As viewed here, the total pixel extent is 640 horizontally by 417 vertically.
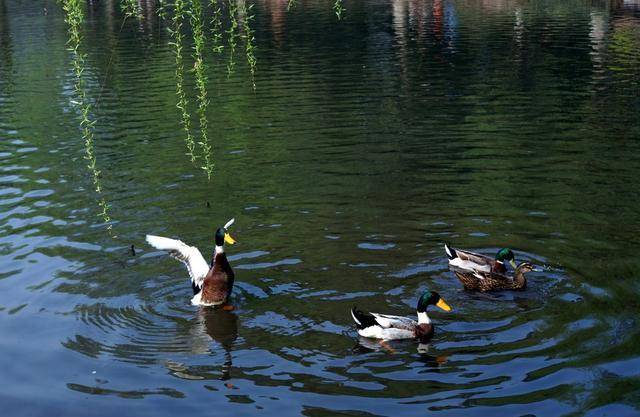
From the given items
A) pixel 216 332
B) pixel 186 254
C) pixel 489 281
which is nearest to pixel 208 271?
pixel 186 254

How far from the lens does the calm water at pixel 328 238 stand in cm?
1445

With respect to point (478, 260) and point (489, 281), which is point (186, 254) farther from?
point (489, 281)

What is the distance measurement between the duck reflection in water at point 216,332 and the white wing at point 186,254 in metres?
0.97

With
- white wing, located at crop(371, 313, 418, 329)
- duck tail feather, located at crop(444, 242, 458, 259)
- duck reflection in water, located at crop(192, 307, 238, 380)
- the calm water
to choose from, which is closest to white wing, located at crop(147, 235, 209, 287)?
the calm water

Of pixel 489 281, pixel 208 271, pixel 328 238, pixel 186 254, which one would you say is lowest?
pixel 489 281

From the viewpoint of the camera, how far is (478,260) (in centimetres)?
1847

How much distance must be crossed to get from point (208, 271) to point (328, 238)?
3.91 m

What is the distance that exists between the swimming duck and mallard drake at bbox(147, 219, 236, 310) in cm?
463

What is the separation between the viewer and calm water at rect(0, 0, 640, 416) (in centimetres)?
1445

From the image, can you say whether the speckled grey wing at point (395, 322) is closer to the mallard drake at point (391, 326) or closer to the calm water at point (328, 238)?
the mallard drake at point (391, 326)

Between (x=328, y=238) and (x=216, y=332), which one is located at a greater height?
(x=328, y=238)

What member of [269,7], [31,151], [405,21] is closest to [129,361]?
[31,151]

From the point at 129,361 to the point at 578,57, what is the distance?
37.7 metres

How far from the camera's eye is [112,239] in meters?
21.7
